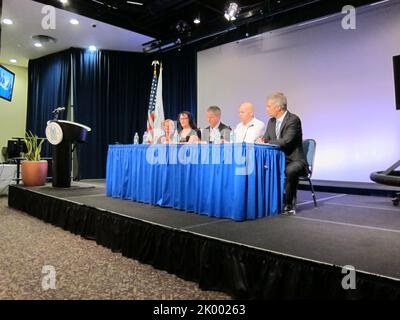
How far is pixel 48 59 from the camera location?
720cm

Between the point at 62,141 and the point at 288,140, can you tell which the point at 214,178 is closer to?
the point at 288,140

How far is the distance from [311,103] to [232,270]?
12.5 ft

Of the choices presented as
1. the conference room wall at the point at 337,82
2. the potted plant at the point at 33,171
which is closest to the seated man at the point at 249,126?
the conference room wall at the point at 337,82

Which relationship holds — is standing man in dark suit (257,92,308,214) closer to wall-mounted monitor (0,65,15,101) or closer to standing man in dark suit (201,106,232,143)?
standing man in dark suit (201,106,232,143)

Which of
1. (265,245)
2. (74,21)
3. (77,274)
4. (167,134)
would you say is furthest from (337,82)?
(74,21)

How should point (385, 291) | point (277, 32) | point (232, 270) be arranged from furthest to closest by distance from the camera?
1. point (277, 32)
2. point (232, 270)
3. point (385, 291)

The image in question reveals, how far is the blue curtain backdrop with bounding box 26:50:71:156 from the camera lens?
6.76 m

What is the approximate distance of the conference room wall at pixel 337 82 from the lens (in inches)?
163

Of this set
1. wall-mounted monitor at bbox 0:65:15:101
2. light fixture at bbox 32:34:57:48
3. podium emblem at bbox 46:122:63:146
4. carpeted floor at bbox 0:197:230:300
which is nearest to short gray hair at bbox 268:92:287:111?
carpeted floor at bbox 0:197:230:300

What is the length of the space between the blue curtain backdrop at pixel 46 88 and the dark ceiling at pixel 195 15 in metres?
1.86

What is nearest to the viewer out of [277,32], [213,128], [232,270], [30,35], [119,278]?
[232,270]

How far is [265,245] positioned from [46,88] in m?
7.13
